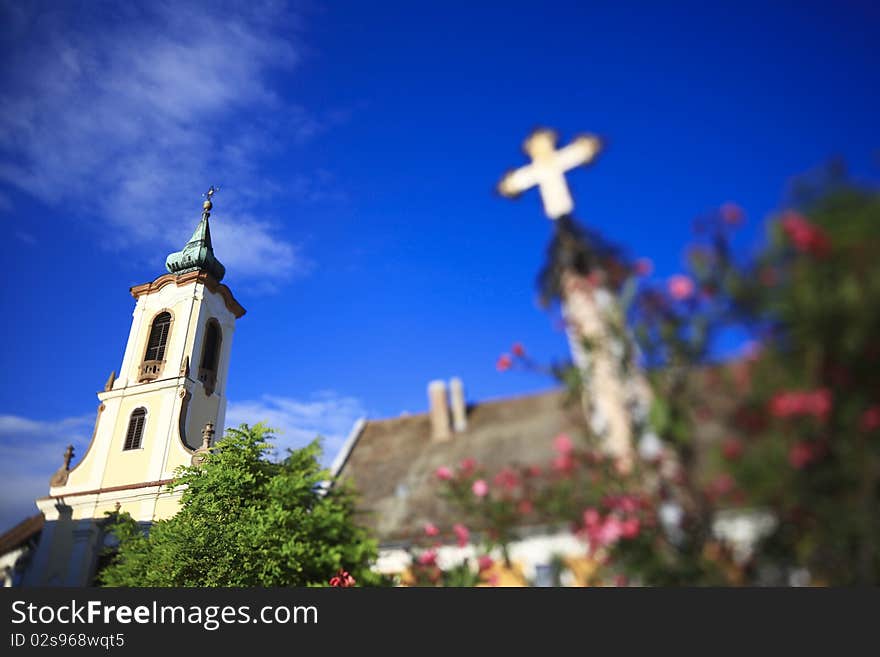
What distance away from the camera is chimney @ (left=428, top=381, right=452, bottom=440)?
4887mm

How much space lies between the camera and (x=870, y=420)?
242cm

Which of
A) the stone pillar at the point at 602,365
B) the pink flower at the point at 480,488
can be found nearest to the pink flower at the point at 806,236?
the stone pillar at the point at 602,365

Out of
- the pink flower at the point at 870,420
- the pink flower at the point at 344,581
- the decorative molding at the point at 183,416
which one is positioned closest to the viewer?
the pink flower at the point at 870,420

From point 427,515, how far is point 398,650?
1.10 m

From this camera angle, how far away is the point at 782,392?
102 inches

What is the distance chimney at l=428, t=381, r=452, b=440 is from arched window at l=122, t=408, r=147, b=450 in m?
18.1

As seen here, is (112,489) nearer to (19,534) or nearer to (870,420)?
(19,534)

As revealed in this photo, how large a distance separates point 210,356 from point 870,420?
76.1 ft

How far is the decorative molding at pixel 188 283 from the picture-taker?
73.5 feet

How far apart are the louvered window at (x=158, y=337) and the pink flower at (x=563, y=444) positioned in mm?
21188

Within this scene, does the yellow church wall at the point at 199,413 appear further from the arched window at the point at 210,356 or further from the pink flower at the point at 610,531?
the pink flower at the point at 610,531

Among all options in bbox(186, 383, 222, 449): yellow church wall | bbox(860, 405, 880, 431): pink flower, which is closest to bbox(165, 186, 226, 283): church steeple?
bbox(186, 383, 222, 449): yellow church wall

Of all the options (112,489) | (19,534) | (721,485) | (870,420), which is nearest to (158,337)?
(112,489)

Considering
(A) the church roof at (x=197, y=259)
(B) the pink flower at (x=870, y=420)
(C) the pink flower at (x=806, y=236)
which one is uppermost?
(A) the church roof at (x=197, y=259)
